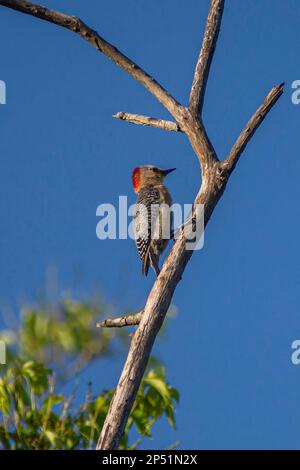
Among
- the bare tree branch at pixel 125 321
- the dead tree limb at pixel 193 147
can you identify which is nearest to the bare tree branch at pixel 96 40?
the dead tree limb at pixel 193 147

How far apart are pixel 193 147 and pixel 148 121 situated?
48cm

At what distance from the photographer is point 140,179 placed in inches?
408

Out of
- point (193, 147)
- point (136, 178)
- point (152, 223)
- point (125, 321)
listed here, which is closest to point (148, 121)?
point (193, 147)

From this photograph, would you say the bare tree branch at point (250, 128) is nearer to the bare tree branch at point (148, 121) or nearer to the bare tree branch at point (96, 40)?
the bare tree branch at point (148, 121)

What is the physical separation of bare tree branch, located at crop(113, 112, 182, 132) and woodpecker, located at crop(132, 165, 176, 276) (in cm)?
189

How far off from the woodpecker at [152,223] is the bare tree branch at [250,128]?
7.69 feet

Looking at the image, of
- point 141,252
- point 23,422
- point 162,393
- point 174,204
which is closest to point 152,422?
point 162,393

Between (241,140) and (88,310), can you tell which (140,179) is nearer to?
(88,310)

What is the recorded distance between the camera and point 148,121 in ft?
24.6

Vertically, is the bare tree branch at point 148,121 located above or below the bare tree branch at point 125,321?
above

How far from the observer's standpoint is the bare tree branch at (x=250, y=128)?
7.00 meters

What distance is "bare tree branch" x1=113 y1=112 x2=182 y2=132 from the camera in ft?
24.0

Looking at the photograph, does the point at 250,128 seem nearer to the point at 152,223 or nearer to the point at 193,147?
the point at 193,147
